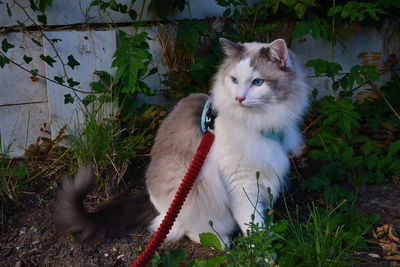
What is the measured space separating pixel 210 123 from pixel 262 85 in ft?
1.20

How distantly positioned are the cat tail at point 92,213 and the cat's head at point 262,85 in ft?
2.73

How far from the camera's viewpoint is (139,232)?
2.21m

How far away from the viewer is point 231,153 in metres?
1.89

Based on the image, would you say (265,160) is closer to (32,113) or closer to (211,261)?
(211,261)

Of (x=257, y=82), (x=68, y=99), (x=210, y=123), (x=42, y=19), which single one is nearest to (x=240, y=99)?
(x=257, y=82)

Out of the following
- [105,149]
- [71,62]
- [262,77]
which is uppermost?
[71,62]

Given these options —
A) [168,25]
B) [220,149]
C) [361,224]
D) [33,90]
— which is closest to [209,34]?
[168,25]

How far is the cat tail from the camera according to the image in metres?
1.95

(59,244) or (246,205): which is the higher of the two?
(246,205)

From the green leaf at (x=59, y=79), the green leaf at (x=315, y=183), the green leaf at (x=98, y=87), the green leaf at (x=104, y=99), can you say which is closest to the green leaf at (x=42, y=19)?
the green leaf at (x=59, y=79)

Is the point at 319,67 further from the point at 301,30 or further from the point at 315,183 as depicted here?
the point at 315,183

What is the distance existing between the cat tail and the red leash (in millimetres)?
438

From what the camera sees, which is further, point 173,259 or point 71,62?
point 71,62

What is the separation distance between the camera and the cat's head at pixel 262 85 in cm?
178
